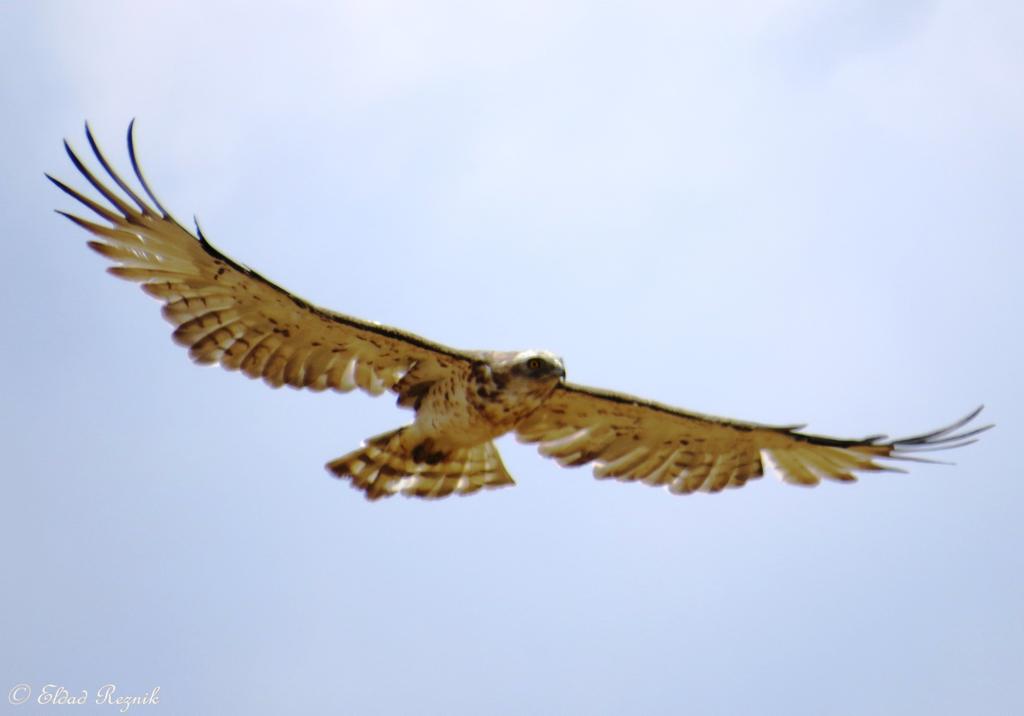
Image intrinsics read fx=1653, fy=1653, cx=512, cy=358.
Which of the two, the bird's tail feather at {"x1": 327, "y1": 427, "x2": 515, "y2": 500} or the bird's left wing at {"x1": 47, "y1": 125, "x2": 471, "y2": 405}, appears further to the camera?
the bird's tail feather at {"x1": 327, "y1": 427, "x2": 515, "y2": 500}

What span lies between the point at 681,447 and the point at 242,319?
3.83m

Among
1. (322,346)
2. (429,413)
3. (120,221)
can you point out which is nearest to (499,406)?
(429,413)

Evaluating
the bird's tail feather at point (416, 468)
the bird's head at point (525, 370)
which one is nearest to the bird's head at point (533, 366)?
the bird's head at point (525, 370)

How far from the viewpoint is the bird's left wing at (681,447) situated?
1338cm

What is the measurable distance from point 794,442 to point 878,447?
0.68 meters

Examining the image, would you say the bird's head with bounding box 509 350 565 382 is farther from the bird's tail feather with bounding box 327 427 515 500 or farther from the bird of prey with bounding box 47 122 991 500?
the bird's tail feather with bounding box 327 427 515 500

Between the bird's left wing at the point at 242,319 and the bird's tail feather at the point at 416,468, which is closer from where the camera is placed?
the bird's left wing at the point at 242,319

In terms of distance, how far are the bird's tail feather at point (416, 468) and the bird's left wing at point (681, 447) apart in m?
0.58

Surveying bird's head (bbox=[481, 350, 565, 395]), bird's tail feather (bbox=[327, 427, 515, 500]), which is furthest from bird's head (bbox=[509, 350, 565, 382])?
bird's tail feather (bbox=[327, 427, 515, 500])

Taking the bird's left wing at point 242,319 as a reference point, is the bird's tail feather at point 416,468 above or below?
below

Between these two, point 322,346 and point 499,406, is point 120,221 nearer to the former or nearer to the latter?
point 322,346

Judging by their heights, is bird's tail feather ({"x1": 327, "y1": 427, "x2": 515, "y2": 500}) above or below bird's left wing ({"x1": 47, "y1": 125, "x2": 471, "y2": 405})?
below

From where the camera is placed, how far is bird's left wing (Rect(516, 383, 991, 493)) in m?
13.4

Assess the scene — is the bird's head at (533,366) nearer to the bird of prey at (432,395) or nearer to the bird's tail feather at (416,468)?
the bird of prey at (432,395)
